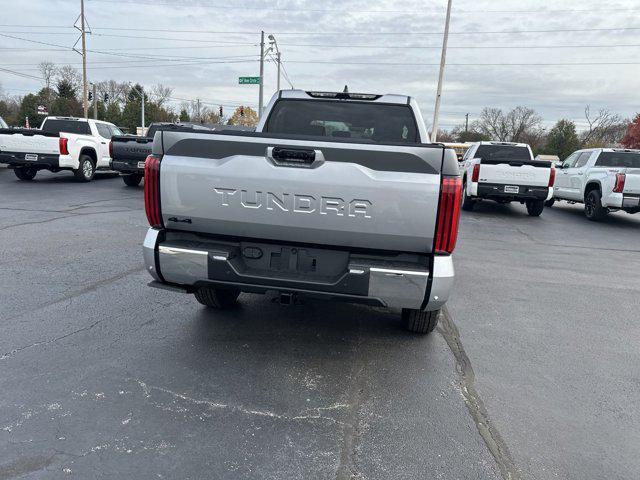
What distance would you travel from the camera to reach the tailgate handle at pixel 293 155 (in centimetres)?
327

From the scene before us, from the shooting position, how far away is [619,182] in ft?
38.2

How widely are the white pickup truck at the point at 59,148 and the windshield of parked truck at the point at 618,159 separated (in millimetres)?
15276

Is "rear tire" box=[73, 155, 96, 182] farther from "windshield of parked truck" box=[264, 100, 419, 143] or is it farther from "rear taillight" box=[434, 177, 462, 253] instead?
"rear taillight" box=[434, 177, 462, 253]

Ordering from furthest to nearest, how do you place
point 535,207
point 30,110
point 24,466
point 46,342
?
point 30,110, point 535,207, point 46,342, point 24,466

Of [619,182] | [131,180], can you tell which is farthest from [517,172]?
[131,180]

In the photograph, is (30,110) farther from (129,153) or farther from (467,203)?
(467,203)

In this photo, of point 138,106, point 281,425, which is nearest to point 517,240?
point 281,425

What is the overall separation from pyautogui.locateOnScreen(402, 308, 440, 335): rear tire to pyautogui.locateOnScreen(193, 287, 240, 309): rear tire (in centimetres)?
162

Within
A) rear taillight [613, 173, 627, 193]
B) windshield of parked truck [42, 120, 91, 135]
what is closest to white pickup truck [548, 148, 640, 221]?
rear taillight [613, 173, 627, 193]

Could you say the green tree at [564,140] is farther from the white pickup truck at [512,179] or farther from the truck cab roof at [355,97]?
the truck cab roof at [355,97]

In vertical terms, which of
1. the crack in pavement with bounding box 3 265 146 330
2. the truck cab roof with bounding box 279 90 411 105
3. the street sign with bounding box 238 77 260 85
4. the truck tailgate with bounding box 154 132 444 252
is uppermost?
the street sign with bounding box 238 77 260 85

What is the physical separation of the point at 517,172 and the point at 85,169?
13198mm

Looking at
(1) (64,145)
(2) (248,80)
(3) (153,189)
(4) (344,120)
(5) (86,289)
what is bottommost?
(5) (86,289)

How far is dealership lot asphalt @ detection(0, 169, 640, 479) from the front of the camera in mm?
2609
